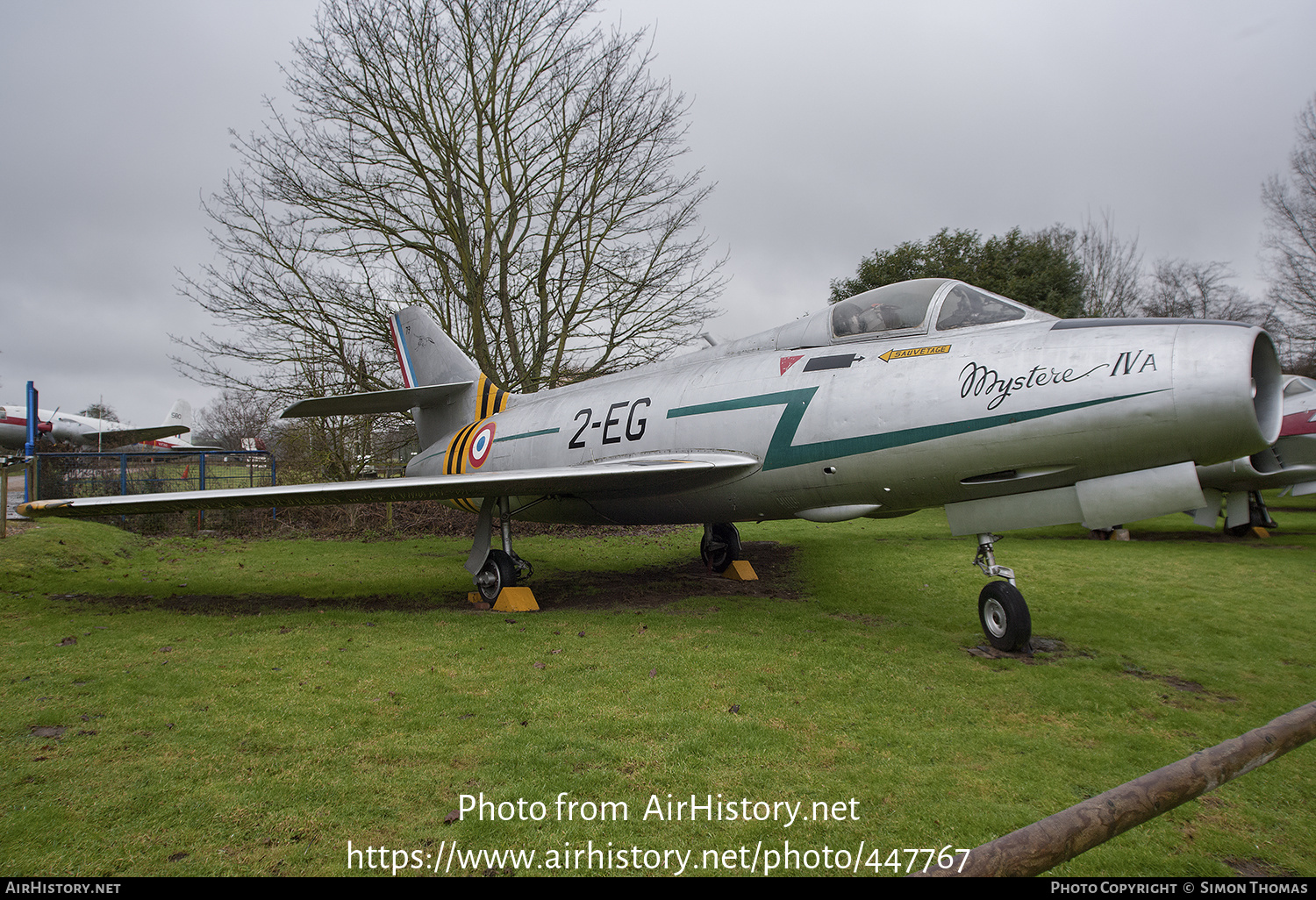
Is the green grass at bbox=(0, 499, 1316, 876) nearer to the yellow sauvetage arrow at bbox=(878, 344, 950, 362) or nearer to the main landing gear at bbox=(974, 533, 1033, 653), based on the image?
the main landing gear at bbox=(974, 533, 1033, 653)

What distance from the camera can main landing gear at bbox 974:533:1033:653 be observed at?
15.9 ft

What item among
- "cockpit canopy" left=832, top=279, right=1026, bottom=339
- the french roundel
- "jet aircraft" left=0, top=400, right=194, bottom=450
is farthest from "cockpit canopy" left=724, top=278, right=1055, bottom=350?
"jet aircraft" left=0, top=400, right=194, bottom=450

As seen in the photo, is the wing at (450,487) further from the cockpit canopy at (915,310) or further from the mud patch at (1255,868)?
the mud patch at (1255,868)

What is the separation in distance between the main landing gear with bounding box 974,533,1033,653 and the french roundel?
238 inches

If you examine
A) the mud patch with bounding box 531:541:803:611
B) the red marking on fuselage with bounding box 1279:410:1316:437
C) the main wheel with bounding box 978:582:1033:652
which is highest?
the red marking on fuselage with bounding box 1279:410:1316:437

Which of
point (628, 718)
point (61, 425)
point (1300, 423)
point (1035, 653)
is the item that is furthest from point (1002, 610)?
point (61, 425)

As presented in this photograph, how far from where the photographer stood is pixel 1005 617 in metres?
4.95

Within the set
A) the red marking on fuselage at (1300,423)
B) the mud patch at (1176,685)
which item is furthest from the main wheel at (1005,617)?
the red marking on fuselage at (1300,423)

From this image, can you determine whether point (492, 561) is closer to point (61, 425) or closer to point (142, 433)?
point (142, 433)

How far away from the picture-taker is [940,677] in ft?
14.7

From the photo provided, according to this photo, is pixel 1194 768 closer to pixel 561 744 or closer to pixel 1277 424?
pixel 561 744

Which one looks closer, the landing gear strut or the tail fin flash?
the tail fin flash

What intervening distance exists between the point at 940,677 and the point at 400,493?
5084 mm

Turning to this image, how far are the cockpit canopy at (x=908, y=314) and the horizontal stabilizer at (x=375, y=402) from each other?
5313 mm
